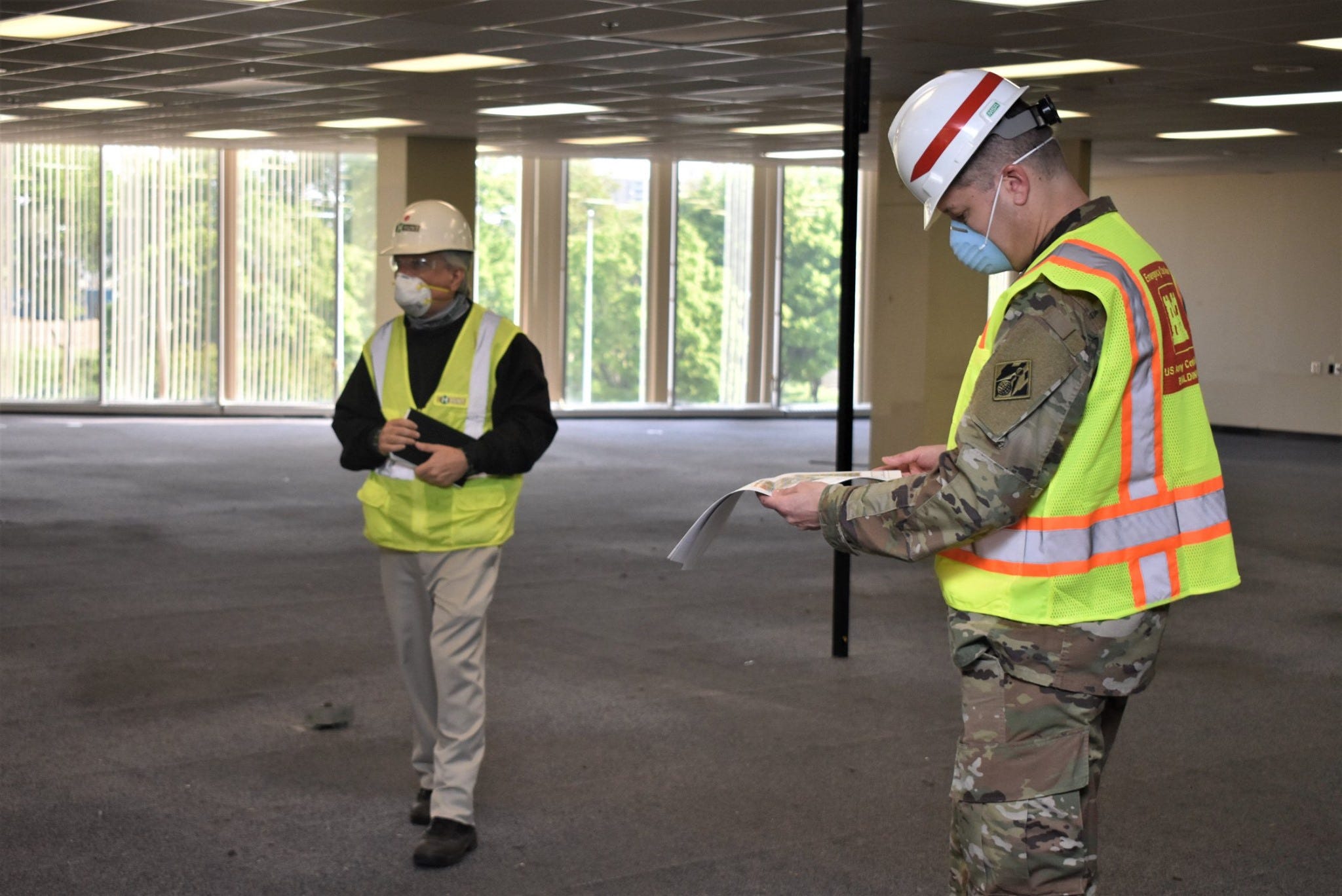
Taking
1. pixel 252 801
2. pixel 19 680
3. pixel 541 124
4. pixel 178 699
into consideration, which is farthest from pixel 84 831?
pixel 541 124

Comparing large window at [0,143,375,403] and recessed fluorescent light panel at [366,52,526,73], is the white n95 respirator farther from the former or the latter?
large window at [0,143,375,403]

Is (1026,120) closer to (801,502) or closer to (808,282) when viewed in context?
(801,502)

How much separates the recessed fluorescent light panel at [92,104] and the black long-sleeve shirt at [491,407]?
1095cm

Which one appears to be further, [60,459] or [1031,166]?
[60,459]

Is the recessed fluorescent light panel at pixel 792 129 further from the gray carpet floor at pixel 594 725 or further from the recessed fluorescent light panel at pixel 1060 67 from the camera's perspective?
the gray carpet floor at pixel 594 725

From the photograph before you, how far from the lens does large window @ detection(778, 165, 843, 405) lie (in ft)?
69.3

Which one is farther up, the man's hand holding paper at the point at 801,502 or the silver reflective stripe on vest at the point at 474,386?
the silver reflective stripe on vest at the point at 474,386

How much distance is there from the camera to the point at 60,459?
527 inches

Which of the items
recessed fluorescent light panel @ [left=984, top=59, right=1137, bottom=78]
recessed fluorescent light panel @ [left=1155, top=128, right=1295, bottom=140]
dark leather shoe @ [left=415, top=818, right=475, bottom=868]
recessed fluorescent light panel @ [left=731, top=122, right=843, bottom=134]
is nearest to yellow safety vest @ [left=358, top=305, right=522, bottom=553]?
dark leather shoe @ [left=415, top=818, right=475, bottom=868]

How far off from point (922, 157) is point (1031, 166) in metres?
0.17

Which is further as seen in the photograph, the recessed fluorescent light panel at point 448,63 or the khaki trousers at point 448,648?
the recessed fluorescent light panel at point 448,63

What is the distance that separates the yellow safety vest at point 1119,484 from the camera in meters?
2.15

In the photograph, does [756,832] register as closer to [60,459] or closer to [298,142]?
[60,459]

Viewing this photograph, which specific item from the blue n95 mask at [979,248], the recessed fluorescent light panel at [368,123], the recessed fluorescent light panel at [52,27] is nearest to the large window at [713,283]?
the recessed fluorescent light panel at [368,123]
